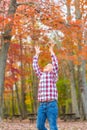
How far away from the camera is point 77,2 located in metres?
23.8

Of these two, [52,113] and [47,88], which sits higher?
[47,88]

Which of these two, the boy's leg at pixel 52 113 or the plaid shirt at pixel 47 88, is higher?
the plaid shirt at pixel 47 88

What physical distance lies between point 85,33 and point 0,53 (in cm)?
572

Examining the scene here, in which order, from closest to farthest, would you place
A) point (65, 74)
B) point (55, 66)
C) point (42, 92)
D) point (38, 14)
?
point (42, 92) < point (55, 66) < point (38, 14) < point (65, 74)

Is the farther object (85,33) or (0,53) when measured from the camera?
(85,33)

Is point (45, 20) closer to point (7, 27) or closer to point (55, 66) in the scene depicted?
point (7, 27)


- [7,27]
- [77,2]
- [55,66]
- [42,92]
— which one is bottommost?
[42,92]

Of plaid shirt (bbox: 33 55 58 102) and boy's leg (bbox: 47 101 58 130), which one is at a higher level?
plaid shirt (bbox: 33 55 58 102)

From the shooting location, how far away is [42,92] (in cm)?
729

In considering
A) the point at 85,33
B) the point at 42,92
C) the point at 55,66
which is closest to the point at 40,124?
the point at 42,92

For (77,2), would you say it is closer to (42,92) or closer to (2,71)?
(2,71)

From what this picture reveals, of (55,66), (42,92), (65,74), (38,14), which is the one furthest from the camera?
(65,74)

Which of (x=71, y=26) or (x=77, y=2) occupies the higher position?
(x=77, y=2)

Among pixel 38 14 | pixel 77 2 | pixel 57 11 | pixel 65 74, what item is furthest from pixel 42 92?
pixel 65 74
